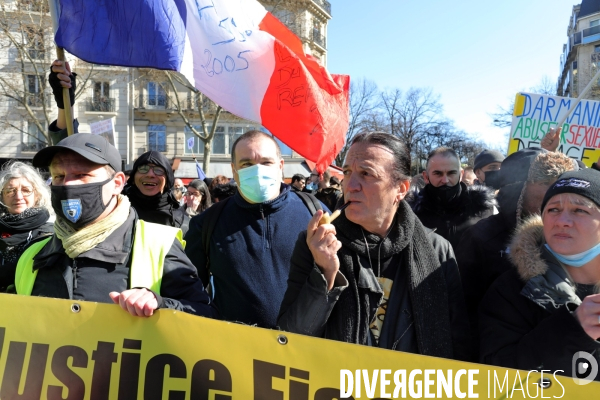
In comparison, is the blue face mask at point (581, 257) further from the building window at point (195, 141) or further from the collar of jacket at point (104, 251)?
the building window at point (195, 141)

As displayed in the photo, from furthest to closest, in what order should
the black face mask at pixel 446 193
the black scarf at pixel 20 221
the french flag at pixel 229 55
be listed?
the black face mask at pixel 446 193
the black scarf at pixel 20 221
the french flag at pixel 229 55

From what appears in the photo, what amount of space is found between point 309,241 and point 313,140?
1712mm

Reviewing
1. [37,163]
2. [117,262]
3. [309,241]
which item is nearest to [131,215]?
[117,262]

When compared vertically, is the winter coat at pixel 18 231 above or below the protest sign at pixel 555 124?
below

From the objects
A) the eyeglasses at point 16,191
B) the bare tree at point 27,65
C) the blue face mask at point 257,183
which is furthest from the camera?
the bare tree at point 27,65

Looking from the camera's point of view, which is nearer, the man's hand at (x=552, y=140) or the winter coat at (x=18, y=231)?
the winter coat at (x=18, y=231)

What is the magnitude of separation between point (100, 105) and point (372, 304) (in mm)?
34650

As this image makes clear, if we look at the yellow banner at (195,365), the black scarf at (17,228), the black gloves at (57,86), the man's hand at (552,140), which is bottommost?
the yellow banner at (195,365)

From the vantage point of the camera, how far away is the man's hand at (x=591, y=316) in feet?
5.67

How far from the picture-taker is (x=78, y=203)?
2.28 metres

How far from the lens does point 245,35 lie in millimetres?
3682

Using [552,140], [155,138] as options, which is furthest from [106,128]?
[155,138]

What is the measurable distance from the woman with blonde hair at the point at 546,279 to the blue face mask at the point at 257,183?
54.0 inches

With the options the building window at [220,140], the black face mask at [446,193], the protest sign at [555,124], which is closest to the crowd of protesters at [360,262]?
the black face mask at [446,193]
